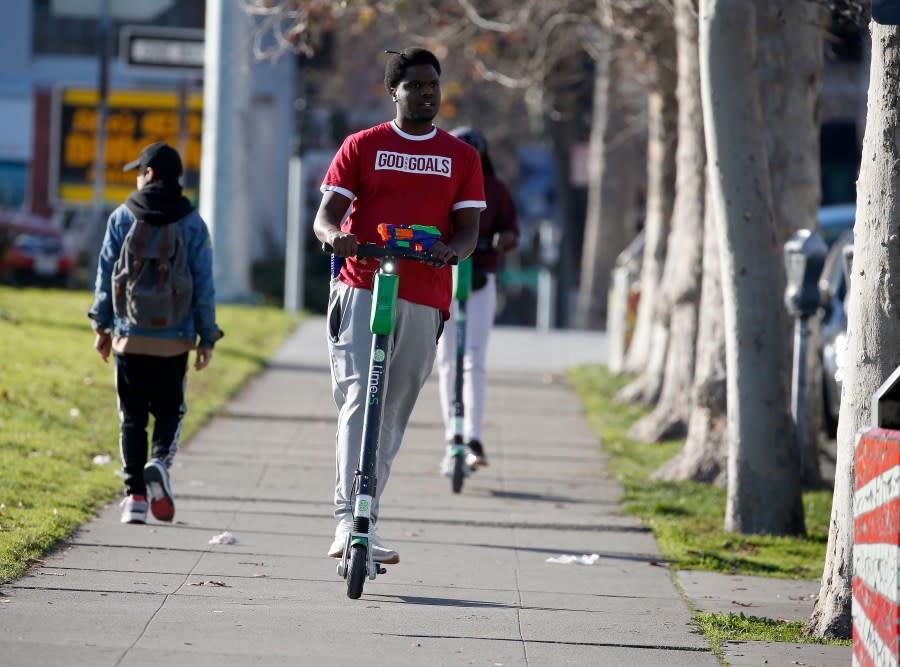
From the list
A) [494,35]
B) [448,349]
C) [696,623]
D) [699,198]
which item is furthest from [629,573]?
[494,35]

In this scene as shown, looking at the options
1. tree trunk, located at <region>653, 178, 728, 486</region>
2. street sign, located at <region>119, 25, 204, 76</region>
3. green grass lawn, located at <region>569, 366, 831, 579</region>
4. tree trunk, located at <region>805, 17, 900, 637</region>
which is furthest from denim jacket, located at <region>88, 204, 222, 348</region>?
street sign, located at <region>119, 25, 204, 76</region>

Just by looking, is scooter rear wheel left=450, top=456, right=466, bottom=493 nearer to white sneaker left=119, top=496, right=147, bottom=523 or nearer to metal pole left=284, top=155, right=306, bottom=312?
white sneaker left=119, top=496, right=147, bottom=523

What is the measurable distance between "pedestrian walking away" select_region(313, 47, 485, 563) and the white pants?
3228 mm

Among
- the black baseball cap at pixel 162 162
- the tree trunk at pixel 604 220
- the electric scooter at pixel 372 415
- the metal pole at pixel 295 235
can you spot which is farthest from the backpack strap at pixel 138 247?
the tree trunk at pixel 604 220

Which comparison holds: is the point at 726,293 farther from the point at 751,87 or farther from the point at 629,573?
the point at 629,573

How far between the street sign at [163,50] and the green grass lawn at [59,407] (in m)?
2.65

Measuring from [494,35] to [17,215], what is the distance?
987 centimetres

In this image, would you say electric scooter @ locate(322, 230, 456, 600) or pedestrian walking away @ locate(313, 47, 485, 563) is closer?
electric scooter @ locate(322, 230, 456, 600)

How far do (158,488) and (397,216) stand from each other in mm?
1965

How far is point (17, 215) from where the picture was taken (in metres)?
26.6

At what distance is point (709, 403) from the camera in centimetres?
943

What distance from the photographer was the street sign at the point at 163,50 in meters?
15.9

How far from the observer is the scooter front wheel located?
228 inches

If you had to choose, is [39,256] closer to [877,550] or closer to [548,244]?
[548,244]
